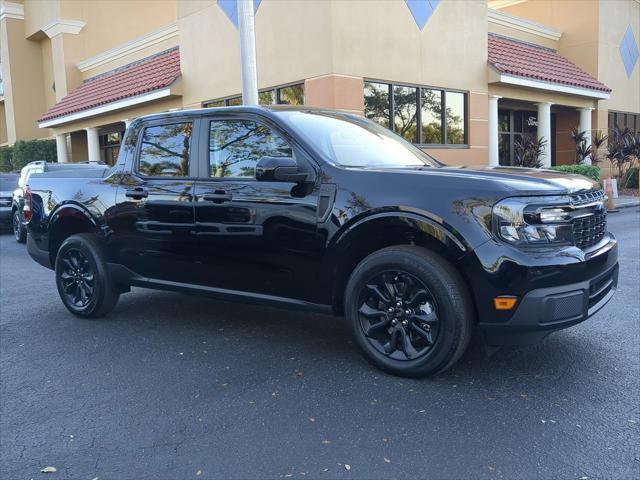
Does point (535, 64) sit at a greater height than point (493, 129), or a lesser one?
greater

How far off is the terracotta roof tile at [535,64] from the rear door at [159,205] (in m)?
12.3

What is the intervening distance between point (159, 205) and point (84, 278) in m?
1.32

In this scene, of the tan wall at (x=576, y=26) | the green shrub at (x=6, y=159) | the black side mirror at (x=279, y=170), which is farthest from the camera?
the green shrub at (x=6, y=159)

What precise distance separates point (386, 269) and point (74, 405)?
2195mm

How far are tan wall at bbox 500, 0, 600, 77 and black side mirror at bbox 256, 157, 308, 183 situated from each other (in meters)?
19.8

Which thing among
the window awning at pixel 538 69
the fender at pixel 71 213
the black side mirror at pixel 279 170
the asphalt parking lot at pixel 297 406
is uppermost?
the window awning at pixel 538 69

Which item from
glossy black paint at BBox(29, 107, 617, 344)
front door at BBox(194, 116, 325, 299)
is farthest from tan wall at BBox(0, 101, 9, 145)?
front door at BBox(194, 116, 325, 299)

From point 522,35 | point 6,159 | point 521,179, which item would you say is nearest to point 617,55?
point 522,35

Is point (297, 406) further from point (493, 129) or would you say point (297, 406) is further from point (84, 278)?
point (493, 129)

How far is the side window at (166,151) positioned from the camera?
498 centimetres

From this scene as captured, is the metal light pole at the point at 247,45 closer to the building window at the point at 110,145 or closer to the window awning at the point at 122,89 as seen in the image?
the window awning at the point at 122,89

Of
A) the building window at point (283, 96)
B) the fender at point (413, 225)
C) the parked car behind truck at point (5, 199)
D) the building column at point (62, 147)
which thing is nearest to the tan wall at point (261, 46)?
the building window at point (283, 96)

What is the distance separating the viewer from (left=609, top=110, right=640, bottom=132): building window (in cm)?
2158

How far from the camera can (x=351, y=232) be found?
4.00m
